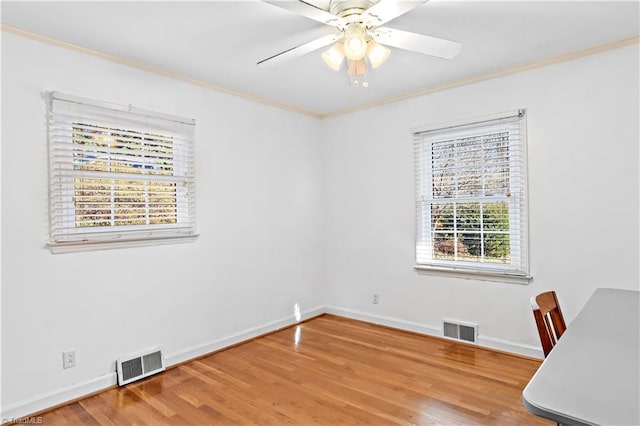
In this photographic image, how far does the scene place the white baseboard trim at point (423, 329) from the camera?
3.22 meters

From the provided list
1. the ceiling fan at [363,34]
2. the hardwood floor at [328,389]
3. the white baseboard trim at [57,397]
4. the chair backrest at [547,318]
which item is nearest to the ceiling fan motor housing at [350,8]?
the ceiling fan at [363,34]

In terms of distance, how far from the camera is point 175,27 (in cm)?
245

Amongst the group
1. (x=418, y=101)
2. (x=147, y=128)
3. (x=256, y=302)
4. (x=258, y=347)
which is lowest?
(x=258, y=347)

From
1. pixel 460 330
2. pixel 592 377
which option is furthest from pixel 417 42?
pixel 460 330

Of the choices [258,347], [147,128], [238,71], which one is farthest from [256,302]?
[238,71]

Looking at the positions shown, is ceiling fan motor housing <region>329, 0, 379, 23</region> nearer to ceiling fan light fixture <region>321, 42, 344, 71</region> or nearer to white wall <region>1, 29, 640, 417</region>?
ceiling fan light fixture <region>321, 42, 344, 71</region>

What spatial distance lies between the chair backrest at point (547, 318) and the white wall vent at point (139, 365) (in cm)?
273

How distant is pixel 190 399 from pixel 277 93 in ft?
9.19

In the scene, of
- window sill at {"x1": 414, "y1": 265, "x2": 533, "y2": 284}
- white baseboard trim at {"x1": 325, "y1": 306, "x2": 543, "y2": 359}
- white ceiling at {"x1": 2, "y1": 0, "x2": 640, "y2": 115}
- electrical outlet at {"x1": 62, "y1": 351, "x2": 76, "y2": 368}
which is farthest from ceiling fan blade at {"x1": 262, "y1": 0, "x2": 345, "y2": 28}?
white baseboard trim at {"x1": 325, "y1": 306, "x2": 543, "y2": 359}

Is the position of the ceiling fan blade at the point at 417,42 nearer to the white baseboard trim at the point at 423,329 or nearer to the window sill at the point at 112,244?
the window sill at the point at 112,244

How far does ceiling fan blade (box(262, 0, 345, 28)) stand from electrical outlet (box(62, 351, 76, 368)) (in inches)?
102

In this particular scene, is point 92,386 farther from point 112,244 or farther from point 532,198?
point 532,198

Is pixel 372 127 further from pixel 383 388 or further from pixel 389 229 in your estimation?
pixel 383 388

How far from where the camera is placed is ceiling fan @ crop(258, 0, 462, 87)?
6.23 feet
